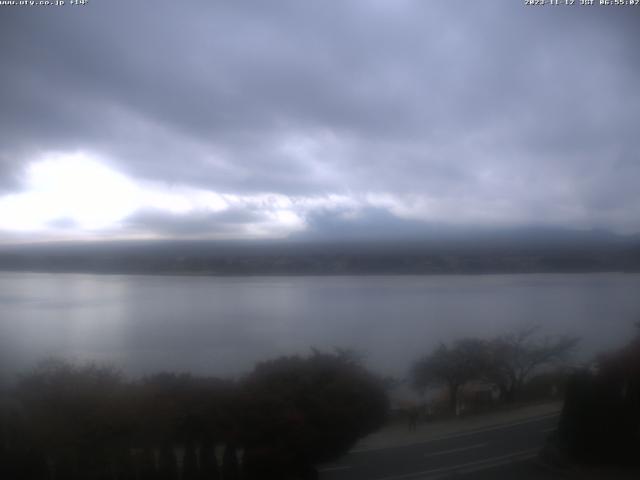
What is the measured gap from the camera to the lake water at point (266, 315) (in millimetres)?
3241

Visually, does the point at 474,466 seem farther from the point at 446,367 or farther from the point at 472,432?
the point at 446,367

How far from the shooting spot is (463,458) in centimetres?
340

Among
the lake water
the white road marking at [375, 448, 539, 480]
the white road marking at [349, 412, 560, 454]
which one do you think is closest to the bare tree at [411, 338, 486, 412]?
the lake water

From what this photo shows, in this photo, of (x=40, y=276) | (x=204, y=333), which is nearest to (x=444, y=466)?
(x=204, y=333)

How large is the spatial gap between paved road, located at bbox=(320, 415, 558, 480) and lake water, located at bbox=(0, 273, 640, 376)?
541 millimetres

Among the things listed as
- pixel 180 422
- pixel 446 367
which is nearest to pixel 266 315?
pixel 180 422

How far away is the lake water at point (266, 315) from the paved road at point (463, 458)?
1.77ft

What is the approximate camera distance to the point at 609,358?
11.9 feet

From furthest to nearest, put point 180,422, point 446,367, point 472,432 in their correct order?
1. point 472,432
2. point 446,367
3. point 180,422

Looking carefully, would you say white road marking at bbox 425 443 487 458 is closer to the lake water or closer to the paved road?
the paved road

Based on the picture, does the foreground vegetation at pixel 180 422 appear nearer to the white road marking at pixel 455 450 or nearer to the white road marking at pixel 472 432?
the white road marking at pixel 472 432

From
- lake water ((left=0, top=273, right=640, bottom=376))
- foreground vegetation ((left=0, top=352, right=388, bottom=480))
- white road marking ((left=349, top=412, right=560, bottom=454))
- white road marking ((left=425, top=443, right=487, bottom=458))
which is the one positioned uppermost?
lake water ((left=0, top=273, right=640, bottom=376))

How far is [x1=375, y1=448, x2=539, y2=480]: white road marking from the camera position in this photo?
3.27 metres

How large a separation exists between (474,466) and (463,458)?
85 millimetres
